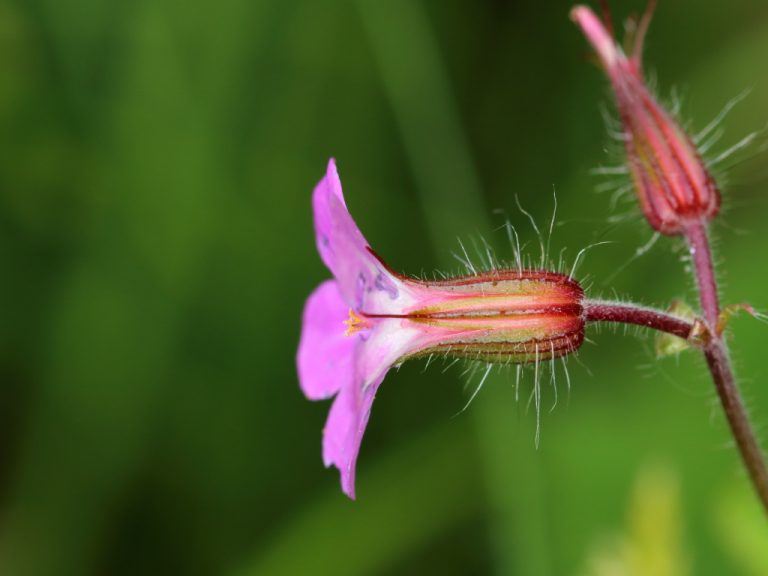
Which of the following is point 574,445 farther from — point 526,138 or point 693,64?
point 693,64

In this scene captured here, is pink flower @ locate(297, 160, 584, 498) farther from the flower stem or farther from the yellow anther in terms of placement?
the flower stem

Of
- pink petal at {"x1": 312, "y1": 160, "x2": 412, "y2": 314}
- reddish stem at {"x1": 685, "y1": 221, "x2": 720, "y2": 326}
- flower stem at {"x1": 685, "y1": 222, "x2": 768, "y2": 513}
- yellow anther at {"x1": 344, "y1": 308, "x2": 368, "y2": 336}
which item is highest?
pink petal at {"x1": 312, "y1": 160, "x2": 412, "y2": 314}

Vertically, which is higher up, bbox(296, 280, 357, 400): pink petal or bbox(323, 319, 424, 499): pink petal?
bbox(296, 280, 357, 400): pink petal

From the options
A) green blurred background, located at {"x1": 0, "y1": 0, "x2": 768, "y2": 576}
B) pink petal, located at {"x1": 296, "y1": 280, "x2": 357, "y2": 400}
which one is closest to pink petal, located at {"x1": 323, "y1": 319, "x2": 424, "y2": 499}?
pink petal, located at {"x1": 296, "y1": 280, "x2": 357, "y2": 400}

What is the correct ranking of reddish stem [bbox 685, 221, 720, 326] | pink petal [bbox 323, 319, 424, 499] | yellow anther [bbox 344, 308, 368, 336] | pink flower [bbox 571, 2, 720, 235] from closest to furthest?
pink petal [bbox 323, 319, 424, 499], reddish stem [bbox 685, 221, 720, 326], yellow anther [bbox 344, 308, 368, 336], pink flower [bbox 571, 2, 720, 235]

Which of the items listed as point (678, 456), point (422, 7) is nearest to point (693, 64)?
point (422, 7)

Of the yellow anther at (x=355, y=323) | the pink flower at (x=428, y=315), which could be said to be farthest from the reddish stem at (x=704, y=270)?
the yellow anther at (x=355, y=323)

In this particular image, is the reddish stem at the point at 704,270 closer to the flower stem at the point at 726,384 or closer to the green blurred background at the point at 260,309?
the flower stem at the point at 726,384

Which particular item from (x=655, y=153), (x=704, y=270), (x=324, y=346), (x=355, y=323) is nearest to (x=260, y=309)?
(x=324, y=346)
